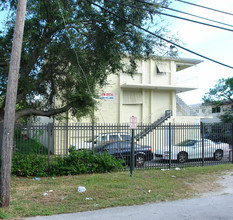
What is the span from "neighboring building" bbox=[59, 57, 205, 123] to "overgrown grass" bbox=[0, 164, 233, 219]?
10698 mm

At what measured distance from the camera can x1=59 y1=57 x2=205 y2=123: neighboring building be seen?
2127cm

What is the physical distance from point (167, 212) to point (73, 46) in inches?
325

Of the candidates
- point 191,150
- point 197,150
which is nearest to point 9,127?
point 191,150

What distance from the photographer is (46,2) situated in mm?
10789

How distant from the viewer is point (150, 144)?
1273cm

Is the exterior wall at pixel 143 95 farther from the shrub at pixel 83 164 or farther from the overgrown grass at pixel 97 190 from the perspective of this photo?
the overgrown grass at pixel 97 190

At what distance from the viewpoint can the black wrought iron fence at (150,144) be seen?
35.8 feet

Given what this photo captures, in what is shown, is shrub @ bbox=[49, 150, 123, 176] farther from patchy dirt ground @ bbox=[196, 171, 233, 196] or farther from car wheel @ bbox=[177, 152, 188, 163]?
car wheel @ bbox=[177, 152, 188, 163]

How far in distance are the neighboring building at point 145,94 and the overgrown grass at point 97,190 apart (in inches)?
421

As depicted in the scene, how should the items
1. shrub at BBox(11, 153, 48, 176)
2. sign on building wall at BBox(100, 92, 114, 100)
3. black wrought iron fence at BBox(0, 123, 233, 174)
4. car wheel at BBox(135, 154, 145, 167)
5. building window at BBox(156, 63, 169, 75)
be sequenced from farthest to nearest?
1. building window at BBox(156, 63, 169, 75)
2. sign on building wall at BBox(100, 92, 114, 100)
3. car wheel at BBox(135, 154, 145, 167)
4. black wrought iron fence at BBox(0, 123, 233, 174)
5. shrub at BBox(11, 153, 48, 176)

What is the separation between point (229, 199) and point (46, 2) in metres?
9.87

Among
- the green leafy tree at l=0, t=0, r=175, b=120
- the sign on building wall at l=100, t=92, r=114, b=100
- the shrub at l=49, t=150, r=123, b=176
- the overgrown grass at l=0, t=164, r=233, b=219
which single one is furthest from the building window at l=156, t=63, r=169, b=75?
the shrub at l=49, t=150, r=123, b=176

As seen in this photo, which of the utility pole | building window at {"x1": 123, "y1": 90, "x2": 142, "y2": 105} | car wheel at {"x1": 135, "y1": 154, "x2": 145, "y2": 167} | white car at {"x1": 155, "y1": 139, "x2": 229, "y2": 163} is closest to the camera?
the utility pole

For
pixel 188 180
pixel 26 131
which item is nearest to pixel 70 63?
pixel 26 131
